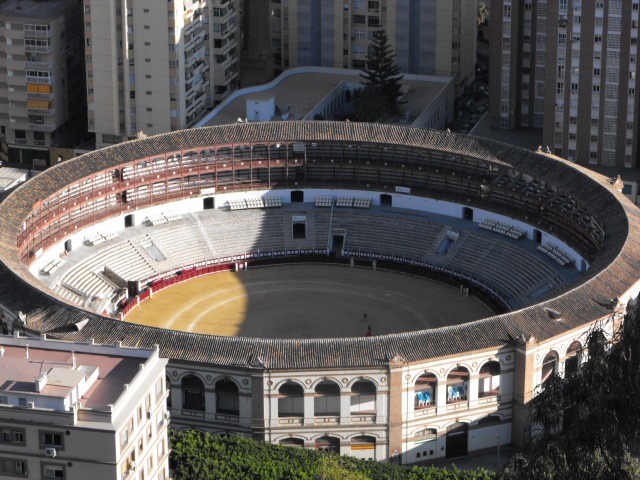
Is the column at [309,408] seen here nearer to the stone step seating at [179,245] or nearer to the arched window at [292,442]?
the arched window at [292,442]

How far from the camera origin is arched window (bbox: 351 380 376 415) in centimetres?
12662

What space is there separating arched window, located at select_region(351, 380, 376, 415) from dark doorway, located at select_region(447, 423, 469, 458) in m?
7.35

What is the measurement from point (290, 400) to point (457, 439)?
47.7ft

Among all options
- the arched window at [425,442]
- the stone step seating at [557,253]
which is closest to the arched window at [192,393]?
the arched window at [425,442]

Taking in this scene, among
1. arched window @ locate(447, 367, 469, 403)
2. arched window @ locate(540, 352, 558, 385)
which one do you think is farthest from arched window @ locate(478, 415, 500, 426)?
arched window @ locate(540, 352, 558, 385)

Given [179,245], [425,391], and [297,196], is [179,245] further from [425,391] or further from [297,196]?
[425,391]

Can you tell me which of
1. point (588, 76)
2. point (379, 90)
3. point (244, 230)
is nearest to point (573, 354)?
point (244, 230)

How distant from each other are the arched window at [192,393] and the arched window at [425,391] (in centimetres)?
1687

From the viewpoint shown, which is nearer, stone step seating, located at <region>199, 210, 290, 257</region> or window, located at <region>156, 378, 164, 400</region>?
window, located at <region>156, 378, 164, 400</region>

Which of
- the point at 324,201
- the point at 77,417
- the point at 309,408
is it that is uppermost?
the point at 77,417

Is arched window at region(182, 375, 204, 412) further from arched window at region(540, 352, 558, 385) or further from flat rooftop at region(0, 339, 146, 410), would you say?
arched window at region(540, 352, 558, 385)

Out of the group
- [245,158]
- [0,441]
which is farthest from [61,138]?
[0,441]

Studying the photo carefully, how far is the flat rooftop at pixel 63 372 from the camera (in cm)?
9844

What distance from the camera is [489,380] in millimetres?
130375
